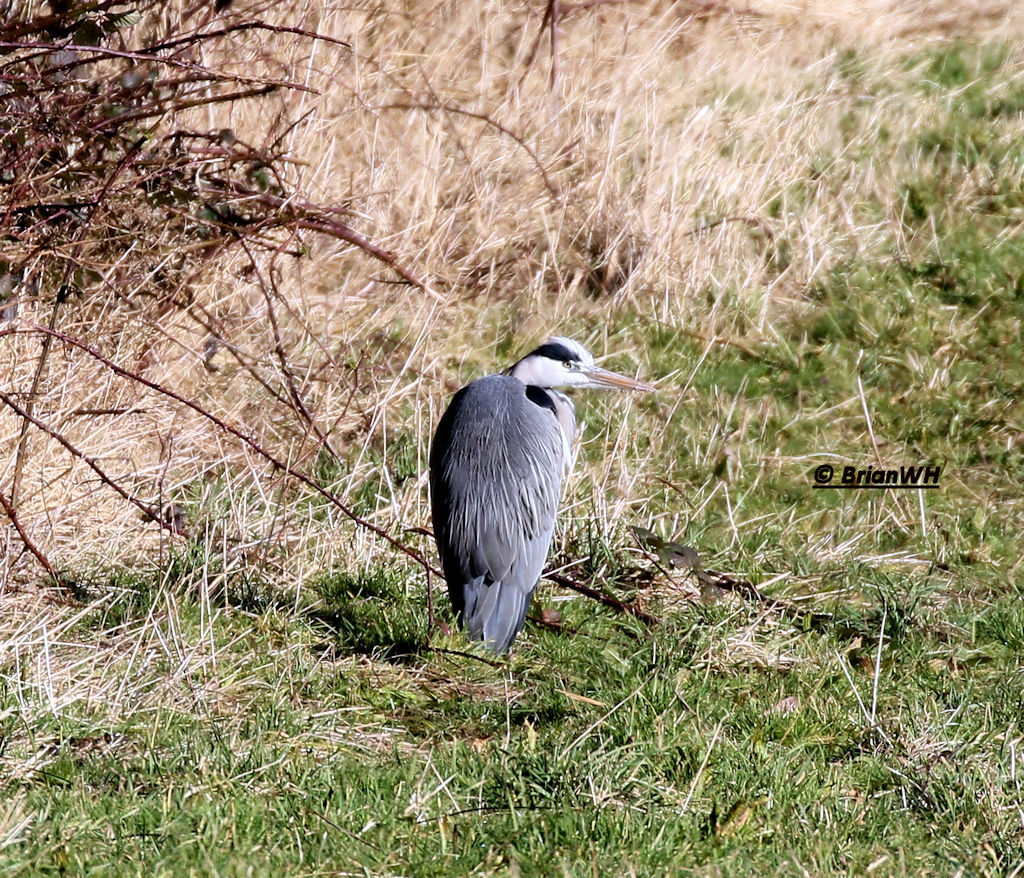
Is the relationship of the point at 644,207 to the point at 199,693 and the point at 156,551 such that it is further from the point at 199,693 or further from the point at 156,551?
the point at 199,693

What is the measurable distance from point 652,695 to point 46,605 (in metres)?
1.89

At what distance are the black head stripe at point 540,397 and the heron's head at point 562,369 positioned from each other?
0.04 m

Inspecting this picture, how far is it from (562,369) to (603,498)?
0.50m

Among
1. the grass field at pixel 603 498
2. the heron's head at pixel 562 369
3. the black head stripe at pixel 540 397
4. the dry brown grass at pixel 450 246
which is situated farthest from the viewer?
A: the dry brown grass at pixel 450 246

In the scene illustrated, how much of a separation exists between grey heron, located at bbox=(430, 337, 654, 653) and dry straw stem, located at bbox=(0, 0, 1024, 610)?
0.39m

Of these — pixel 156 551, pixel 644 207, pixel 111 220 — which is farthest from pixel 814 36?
pixel 156 551

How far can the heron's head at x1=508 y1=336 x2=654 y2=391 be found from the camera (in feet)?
16.3

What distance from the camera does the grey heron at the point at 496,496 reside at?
14.0 feet

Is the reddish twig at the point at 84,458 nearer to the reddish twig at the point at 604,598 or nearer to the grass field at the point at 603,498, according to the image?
the grass field at the point at 603,498

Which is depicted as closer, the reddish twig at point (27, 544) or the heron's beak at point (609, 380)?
the reddish twig at point (27, 544)

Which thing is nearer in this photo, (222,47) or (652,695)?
(652,695)

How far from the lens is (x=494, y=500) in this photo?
4.48m

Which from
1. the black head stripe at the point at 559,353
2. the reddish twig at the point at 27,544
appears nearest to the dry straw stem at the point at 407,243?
the reddish twig at the point at 27,544

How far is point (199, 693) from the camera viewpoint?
361 centimetres
